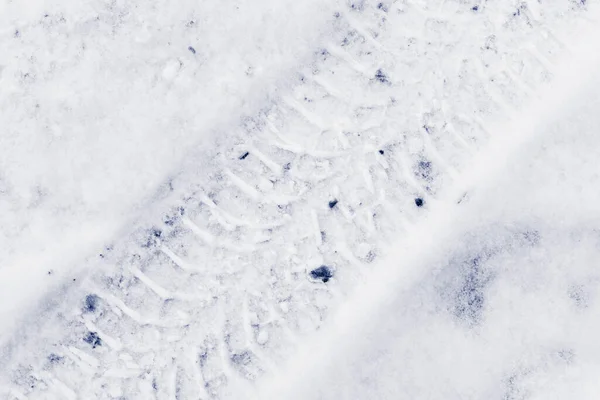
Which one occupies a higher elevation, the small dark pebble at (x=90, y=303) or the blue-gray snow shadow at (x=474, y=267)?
the small dark pebble at (x=90, y=303)

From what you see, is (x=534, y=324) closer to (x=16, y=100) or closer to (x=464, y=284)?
(x=464, y=284)

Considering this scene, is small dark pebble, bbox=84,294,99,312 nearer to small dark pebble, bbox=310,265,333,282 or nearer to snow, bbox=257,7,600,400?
snow, bbox=257,7,600,400

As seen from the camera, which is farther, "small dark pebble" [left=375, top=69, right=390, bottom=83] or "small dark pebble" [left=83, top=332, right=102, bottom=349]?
"small dark pebble" [left=375, top=69, right=390, bottom=83]

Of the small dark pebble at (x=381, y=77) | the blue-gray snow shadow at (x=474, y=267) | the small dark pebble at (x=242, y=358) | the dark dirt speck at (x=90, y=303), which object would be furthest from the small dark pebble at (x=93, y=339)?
the small dark pebble at (x=381, y=77)

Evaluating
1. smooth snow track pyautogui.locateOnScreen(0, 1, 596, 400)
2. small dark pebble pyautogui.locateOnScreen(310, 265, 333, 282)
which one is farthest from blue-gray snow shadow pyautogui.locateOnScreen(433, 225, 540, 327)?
small dark pebble pyautogui.locateOnScreen(310, 265, 333, 282)

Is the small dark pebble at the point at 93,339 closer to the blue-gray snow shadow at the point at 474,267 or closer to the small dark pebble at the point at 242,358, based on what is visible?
the small dark pebble at the point at 242,358

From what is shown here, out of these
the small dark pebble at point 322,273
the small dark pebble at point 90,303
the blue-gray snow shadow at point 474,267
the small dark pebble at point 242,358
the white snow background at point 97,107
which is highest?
the white snow background at point 97,107

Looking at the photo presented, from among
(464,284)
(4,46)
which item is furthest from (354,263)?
(4,46)
